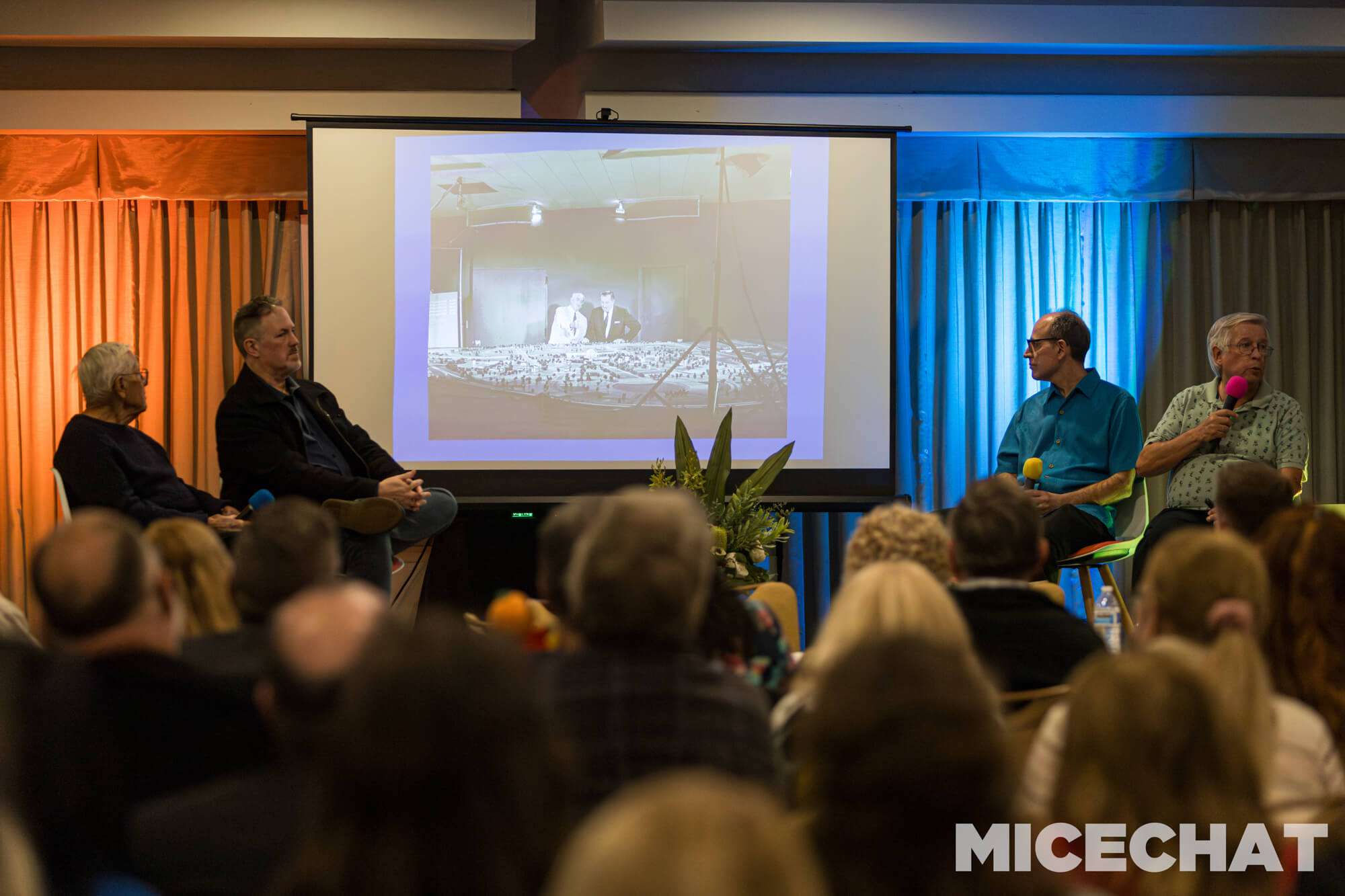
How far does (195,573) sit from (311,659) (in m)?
0.84

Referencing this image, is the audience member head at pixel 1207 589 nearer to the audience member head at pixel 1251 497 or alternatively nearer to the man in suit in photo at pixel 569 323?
the audience member head at pixel 1251 497

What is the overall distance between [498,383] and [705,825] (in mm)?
4034

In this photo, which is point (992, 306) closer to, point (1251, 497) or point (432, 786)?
point (1251, 497)

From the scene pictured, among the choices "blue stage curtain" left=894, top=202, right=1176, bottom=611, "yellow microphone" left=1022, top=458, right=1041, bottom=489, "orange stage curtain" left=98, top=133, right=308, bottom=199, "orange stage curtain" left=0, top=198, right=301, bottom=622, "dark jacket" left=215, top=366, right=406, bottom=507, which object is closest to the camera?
"dark jacket" left=215, top=366, right=406, bottom=507

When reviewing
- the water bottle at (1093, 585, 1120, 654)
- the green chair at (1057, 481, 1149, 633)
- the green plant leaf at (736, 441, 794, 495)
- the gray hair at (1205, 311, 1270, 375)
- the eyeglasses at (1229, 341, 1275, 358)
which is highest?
the gray hair at (1205, 311, 1270, 375)

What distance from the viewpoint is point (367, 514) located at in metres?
3.46

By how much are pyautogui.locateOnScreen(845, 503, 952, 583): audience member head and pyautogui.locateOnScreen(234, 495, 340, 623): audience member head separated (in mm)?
951

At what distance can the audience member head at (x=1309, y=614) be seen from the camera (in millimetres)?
1560

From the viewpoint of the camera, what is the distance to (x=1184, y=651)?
3.68 ft

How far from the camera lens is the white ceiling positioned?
447 centimetres

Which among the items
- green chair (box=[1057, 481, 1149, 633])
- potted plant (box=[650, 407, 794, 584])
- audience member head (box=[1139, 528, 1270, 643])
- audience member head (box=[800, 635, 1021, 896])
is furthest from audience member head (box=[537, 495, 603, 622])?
green chair (box=[1057, 481, 1149, 633])

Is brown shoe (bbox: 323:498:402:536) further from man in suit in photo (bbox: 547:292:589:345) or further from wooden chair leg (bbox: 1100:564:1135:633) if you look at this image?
wooden chair leg (bbox: 1100:564:1135:633)

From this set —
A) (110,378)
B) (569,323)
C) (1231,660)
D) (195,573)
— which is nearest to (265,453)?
(110,378)

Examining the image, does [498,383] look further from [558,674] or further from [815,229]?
[558,674]
